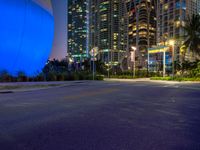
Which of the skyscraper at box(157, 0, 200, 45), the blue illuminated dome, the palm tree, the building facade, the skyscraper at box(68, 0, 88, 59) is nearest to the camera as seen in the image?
the blue illuminated dome

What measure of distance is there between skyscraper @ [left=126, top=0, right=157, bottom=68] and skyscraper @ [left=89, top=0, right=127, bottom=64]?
23.4 feet

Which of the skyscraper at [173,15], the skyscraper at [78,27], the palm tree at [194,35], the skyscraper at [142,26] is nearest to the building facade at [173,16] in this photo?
the skyscraper at [173,15]

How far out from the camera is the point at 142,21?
507ft

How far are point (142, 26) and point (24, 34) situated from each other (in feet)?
470

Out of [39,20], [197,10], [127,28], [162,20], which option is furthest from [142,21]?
[39,20]

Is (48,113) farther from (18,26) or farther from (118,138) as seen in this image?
(18,26)

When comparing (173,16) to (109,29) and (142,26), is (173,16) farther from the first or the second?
(109,29)

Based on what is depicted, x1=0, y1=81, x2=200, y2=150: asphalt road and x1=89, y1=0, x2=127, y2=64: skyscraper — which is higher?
x1=89, y1=0, x2=127, y2=64: skyscraper

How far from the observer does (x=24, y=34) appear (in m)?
20.7

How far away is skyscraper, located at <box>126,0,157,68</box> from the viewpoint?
502 ft

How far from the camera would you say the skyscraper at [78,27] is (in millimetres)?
180750

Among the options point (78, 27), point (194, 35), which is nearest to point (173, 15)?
point (194, 35)

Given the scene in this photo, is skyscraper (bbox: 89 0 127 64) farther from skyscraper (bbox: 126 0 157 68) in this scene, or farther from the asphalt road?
the asphalt road

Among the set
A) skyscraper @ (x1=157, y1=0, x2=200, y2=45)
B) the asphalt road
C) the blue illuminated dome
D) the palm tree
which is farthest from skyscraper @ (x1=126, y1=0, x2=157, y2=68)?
the asphalt road
